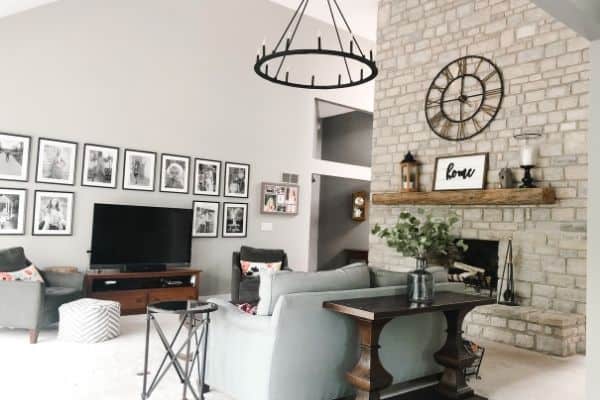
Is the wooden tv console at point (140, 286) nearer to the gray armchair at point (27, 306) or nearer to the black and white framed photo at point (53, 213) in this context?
the black and white framed photo at point (53, 213)

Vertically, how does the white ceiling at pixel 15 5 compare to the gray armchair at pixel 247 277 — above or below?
above

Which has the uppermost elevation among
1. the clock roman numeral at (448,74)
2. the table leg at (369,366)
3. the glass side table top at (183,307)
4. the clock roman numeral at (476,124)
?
the clock roman numeral at (448,74)

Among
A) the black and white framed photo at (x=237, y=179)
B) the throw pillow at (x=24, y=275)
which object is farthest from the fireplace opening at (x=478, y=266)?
the throw pillow at (x=24, y=275)

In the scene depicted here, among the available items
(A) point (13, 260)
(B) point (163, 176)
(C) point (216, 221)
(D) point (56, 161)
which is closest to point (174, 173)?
(B) point (163, 176)

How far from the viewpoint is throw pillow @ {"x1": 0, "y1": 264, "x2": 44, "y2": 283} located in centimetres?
482

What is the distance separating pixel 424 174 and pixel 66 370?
16.4 ft

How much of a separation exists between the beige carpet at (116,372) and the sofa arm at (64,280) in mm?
533

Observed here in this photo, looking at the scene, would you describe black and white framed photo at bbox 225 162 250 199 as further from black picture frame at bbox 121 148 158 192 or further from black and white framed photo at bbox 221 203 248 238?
black picture frame at bbox 121 148 158 192

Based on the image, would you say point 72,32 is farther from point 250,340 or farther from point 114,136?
point 250,340

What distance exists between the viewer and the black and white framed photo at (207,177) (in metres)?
7.03

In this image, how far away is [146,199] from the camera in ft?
21.4

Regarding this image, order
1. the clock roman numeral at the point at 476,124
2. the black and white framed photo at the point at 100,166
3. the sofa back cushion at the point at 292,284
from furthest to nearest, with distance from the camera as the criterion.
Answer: the clock roman numeral at the point at 476,124 → the black and white framed photo at the point at 100,166 → the sofa back cushion at the point at 292,284

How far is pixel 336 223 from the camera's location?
10.3 meters

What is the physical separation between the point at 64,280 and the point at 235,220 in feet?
9.19
